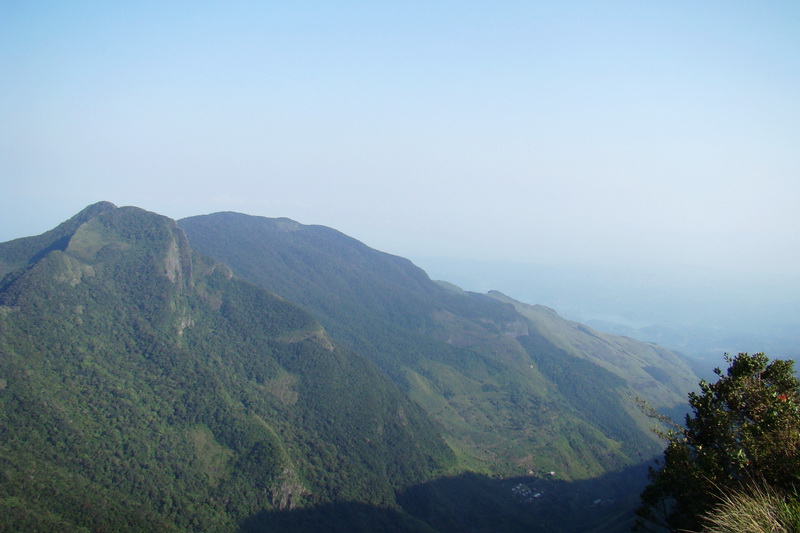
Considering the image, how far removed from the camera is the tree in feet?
68.6

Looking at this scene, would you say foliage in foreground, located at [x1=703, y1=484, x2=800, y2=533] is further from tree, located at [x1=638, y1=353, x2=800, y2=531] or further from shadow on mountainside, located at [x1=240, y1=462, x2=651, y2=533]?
shadow on mountainside, located at [x1=240, y1=462, x2=651, y2=533]

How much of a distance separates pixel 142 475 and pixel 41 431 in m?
19.9

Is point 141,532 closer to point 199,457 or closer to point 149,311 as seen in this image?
point 199,457

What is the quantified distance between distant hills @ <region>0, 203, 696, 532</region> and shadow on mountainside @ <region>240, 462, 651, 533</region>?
0.50 metres

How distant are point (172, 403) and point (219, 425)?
42.5 ft

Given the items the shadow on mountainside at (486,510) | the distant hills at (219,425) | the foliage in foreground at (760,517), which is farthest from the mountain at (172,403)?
the foliage in foreground at (760,517)


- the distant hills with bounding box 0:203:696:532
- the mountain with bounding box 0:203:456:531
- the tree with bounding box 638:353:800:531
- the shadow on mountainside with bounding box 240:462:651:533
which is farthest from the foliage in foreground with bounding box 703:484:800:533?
the mountain with bounding box 0:203:456:531

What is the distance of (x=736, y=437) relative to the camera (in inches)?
1006

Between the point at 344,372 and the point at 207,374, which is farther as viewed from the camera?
the point at 344,372

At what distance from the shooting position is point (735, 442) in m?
25.0

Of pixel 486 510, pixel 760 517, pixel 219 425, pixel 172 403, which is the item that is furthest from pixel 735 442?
pixel 172 403

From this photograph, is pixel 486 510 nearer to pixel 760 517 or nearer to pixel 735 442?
pixel 735 442

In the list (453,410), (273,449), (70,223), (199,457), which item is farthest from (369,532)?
(70,223)

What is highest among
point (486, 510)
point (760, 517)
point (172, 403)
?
point (760, 517)
